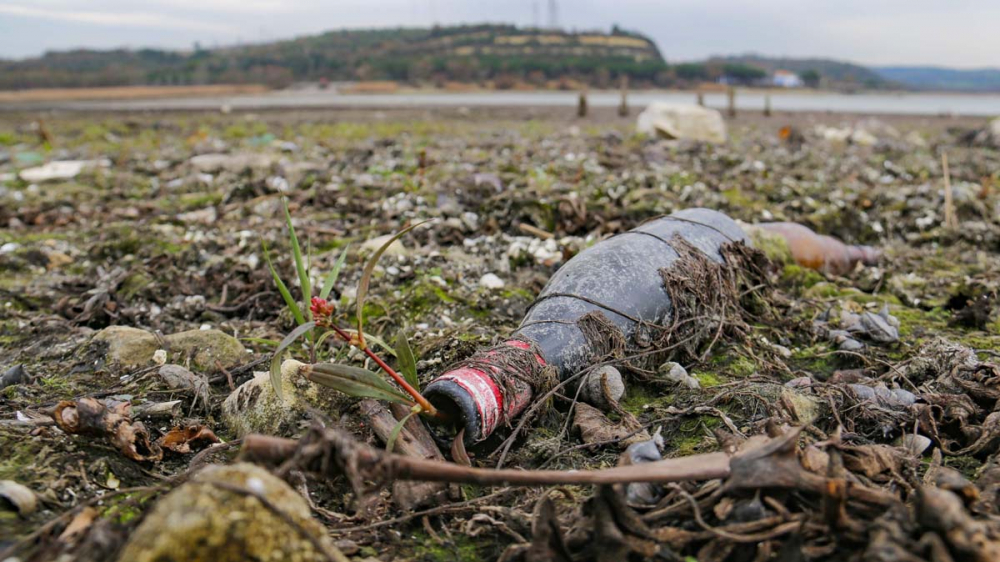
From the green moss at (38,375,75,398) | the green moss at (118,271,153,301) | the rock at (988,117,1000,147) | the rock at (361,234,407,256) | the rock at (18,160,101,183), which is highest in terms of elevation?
the rock at (988,117,1000,147)

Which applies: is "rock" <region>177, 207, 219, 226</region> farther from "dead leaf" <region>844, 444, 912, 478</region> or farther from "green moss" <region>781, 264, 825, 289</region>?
"dead leaf" <region>844, 444, 912, 478</region>

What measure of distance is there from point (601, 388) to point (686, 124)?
33.2 feet

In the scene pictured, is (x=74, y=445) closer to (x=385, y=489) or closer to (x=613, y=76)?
(x=385, y=489)

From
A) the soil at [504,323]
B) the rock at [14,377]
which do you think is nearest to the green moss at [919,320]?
→ the soil at [504,323]

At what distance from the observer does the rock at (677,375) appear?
2529mm

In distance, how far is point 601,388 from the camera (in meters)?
2.34

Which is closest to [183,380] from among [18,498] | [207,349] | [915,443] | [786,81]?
[207,349]

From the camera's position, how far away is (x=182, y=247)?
458cm

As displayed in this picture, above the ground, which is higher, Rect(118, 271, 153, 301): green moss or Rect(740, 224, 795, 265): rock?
Rect(740, 224, 795, 265): rock

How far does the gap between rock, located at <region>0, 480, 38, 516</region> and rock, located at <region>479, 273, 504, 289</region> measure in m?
2.32

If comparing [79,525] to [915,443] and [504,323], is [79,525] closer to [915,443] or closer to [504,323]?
[504,323]

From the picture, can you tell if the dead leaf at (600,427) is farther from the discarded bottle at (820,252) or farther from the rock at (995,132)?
the rock at (995,132)

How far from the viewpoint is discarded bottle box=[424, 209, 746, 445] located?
2047 mm

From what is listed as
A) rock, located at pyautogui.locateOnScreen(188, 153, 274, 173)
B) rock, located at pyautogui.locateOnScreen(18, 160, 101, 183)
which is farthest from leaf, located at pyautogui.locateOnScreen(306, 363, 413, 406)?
rock, located at pyautogui.locateOnScreen(18, 160, 101, 183)
